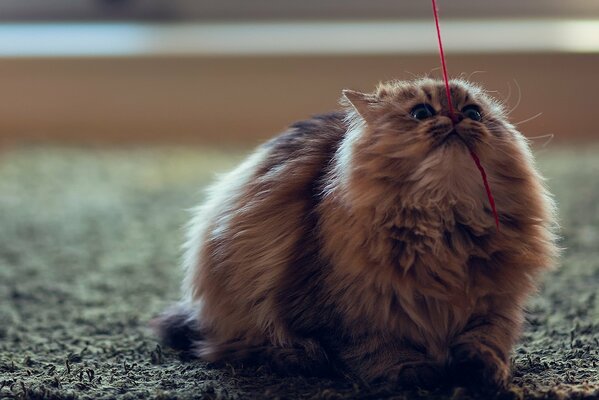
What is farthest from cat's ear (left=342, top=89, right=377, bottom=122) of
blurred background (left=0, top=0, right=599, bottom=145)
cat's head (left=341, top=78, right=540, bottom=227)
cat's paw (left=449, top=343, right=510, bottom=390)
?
blurred background (left=0, top=0, right=599, bottom=145)

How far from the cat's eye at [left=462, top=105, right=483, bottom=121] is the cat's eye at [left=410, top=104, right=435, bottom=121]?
35 millimetres

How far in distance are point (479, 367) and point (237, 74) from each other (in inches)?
76.8

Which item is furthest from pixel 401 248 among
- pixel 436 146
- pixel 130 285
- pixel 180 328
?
pixel 130 285

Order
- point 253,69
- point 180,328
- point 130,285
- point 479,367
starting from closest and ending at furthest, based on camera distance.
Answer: point 479,367, point 180,328, point 130,285, point 253,69

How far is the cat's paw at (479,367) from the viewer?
0.84 meters

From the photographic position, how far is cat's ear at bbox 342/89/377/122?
94 cm

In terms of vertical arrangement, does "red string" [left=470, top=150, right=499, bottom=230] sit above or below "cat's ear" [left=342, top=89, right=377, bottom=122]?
below

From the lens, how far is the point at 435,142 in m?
0.87

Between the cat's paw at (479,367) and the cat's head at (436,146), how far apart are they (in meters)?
0.15

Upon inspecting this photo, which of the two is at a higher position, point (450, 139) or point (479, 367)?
point (450, 139)

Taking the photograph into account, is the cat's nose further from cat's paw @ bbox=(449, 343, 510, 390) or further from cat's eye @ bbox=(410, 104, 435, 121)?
cat's paw @ bbox=(449, 343, 510, 390)

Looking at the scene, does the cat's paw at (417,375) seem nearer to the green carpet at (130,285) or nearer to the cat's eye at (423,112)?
the green carpet at (130,285)

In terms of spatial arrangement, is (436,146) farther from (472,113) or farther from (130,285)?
(130,285)

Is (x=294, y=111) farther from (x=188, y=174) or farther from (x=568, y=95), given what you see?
(x=568, y=95)
